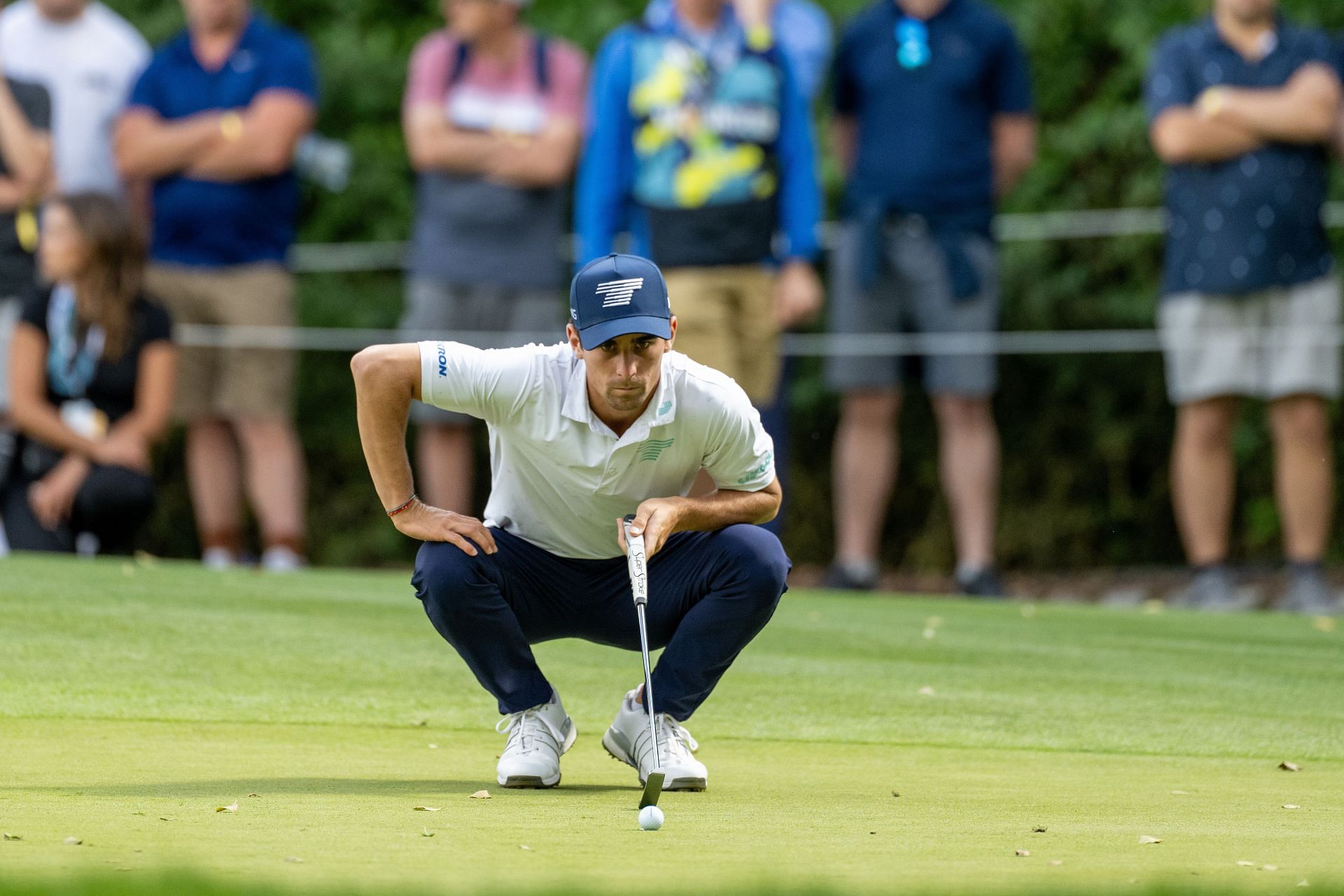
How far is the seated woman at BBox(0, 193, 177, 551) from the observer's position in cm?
850

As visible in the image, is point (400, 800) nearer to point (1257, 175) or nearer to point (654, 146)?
point (654, 146)

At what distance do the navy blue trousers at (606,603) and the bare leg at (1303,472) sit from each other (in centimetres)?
452

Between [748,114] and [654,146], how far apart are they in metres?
0.40

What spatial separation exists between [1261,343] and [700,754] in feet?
14.2

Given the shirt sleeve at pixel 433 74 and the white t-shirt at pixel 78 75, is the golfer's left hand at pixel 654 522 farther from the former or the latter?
the white t-shirt at pixel 78 75

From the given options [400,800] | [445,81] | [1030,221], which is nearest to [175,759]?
[400,800]

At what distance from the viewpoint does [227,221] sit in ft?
30.4

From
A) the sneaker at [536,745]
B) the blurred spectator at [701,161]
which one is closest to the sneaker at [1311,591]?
the blurred spectator at [701,161]

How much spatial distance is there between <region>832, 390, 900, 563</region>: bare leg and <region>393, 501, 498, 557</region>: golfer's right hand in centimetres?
443

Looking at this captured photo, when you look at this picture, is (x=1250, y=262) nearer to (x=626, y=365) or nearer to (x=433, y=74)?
(x=433, y=74)

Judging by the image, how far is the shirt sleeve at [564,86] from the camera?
9.20m

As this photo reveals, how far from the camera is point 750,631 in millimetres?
4750

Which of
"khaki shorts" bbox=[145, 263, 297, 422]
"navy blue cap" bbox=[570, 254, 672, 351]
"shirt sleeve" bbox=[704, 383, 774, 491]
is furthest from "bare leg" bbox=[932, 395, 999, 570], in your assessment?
"navy blue cap" bbox=[570, 254, 672, 351]

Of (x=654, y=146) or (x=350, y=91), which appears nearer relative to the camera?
(x=654, y=146)
